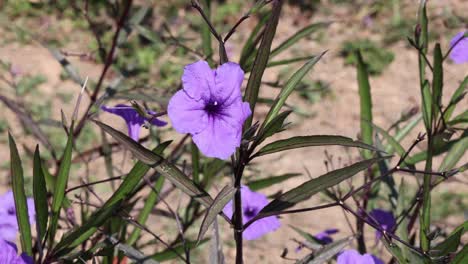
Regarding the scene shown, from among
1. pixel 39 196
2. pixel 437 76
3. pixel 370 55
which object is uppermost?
pixel 370 55

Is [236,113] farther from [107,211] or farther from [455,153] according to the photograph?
[455,153]

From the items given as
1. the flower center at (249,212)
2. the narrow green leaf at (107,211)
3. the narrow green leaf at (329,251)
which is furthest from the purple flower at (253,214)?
the narrow green leaf at (107,211)

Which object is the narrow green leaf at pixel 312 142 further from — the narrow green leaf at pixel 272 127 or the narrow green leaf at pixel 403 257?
the narrow green leaf at pixel 403 257

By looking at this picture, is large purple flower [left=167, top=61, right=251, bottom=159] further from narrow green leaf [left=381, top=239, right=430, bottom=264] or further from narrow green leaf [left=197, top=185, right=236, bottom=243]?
narrow green leaf [left=381, top=239, right=430, bottom=264]

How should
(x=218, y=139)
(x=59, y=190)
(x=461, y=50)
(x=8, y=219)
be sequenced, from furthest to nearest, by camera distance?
(x=8, y=219)
(x=461, y=50)
(x=59, y=190)
(x=218, y=139)

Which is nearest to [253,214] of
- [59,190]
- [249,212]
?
[249,212]

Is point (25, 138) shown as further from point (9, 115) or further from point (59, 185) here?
point (59, 185)

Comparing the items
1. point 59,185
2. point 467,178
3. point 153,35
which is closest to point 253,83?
point 59,185
